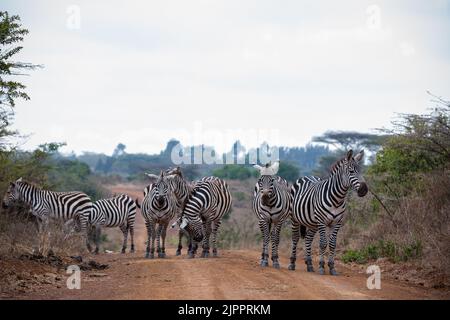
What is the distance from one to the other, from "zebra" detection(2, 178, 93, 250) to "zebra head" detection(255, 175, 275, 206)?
721 centimetres

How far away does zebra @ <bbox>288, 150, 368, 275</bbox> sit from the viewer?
13773 millimetres

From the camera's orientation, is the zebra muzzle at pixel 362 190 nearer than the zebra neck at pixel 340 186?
Yes

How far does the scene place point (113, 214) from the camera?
21703mm

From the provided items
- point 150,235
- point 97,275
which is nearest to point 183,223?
point 150,235

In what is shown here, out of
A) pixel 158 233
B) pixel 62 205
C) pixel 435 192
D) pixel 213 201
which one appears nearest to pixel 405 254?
pixel 435 192

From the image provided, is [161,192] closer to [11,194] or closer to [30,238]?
[30,238]

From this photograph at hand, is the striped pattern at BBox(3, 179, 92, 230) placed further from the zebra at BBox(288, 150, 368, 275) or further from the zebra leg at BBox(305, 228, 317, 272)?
the zebra at BBox(288, 150, 368, 275)

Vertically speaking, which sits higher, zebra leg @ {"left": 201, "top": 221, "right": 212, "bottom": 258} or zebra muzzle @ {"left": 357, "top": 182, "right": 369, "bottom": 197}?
zebra muzzle @ {"left": 357, "top": 182, "right": 369, "bottom": 197}

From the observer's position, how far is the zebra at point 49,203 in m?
19.1

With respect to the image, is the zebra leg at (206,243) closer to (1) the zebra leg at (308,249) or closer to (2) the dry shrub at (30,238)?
(2) the dry shrub at (30,238)

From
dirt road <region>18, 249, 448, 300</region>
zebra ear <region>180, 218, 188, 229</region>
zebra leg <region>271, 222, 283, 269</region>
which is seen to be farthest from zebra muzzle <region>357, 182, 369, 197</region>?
zebra ear <region>180, 218, 188, 229</region>

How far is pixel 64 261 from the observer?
14.6 meters

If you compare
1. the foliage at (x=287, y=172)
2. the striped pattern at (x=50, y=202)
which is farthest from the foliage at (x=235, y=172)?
the striped pattern at (x=50, y=202)

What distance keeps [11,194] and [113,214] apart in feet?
12.4
